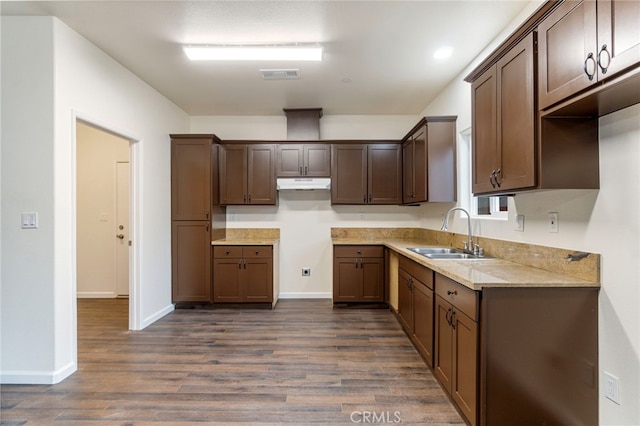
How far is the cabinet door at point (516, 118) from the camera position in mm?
1643

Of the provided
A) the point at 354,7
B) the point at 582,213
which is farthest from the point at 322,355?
the point at 354,7

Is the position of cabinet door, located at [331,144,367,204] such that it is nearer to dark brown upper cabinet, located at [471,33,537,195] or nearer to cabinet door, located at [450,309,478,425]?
dark brown upper cabinet, located at [471,33,537,195]

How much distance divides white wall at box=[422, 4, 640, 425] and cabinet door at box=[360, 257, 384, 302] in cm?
230

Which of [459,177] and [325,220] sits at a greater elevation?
[459,177]

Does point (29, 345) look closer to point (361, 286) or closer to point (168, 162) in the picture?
point (168, 162)

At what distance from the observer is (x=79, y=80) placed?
96.4 inches

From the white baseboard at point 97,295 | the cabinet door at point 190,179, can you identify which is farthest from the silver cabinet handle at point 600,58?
the white baseboard at point 97,295

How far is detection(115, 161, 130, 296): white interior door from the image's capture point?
4340mm

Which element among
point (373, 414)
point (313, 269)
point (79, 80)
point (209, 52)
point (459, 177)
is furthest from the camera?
point (313, 269)

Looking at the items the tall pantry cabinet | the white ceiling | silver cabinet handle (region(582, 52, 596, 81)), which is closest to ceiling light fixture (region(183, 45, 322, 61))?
the white ceiling

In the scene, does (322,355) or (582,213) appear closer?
(582,213)

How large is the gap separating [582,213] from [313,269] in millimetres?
3340

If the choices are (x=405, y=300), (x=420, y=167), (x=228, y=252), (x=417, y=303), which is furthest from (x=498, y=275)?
(x=228, y=252)

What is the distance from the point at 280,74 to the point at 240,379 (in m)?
2.86
